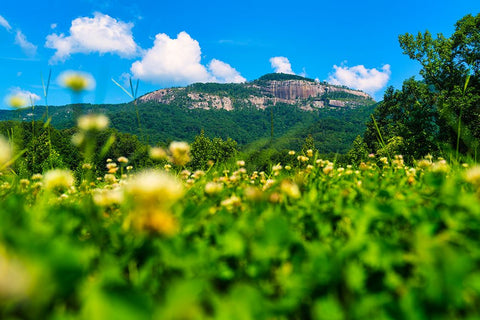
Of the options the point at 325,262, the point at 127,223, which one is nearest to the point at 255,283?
the point at 325,262

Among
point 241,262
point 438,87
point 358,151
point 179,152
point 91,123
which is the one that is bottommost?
point 241,262

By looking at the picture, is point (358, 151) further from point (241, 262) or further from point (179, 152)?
point (241, 262)

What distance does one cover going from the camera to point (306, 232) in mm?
1534

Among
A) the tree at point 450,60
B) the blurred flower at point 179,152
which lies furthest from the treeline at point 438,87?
the blurred flower at point 179,152

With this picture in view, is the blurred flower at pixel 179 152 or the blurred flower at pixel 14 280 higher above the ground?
the blurred flower at pixel 179 152

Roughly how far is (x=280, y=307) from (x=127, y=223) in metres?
0.93

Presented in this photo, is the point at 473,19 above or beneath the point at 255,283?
above

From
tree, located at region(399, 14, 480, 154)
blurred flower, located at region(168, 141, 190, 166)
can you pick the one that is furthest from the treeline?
blurred flower, located at region(168, 141, 190, 166)

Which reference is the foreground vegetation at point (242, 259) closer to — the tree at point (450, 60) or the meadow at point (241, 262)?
the meadow at point (241, 262)

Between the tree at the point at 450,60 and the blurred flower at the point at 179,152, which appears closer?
the blurred flower at the point at 179,152

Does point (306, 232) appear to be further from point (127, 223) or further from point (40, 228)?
point (40, 228)

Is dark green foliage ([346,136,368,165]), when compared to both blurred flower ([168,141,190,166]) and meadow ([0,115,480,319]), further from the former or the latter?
meadow ([0,115,480,319])

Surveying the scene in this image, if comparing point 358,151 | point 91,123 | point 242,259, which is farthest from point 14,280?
point 358,151

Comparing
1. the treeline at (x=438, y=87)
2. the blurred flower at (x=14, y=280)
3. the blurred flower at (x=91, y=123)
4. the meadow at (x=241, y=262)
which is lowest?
the meadow at (x=241, y=262)
